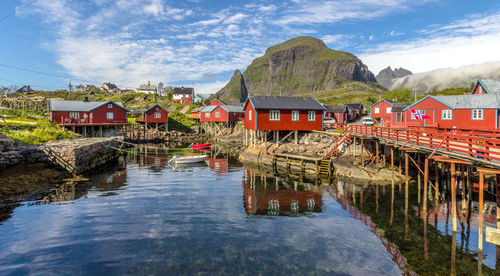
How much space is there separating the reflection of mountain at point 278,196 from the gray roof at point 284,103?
12215 mm

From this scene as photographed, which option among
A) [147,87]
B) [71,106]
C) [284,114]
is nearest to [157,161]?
[284,114]

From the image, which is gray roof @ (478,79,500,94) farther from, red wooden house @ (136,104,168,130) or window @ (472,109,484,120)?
red wooden house @ (136,104,168,130)

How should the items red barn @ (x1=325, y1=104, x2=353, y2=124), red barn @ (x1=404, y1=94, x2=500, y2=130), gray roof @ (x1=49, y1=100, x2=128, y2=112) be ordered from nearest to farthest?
red barn @ (x1=404, y1=94, x2=500, y2=130), gray roof @ (x1=49, y1=100, x2=128, y2=112), red barn @ (x1=325, y1=104, x2=353, y2=124)

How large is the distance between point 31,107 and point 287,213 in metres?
72.3

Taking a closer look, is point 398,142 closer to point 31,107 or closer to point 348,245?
point 348,245

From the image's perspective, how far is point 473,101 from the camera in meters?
30.3

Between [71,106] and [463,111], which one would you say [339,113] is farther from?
[71,106]

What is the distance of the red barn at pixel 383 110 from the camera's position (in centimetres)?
5630

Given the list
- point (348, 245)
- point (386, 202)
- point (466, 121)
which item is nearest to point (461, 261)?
point (348, 245)

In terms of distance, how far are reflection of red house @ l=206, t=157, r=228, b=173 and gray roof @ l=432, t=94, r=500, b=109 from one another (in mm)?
28203

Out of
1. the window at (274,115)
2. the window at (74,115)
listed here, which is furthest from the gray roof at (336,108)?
the window at (74,115)

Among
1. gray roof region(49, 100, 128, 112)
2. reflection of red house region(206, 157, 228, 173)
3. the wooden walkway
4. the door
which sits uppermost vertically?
gray roof region(49, 100, 128, 112)

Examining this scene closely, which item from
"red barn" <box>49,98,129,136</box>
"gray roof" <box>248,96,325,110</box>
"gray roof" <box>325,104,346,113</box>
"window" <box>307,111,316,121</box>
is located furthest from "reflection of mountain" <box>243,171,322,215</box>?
"gray roof" <box>325,104,346,113</box>

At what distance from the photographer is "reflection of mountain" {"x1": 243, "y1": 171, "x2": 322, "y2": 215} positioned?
55.2 ft
